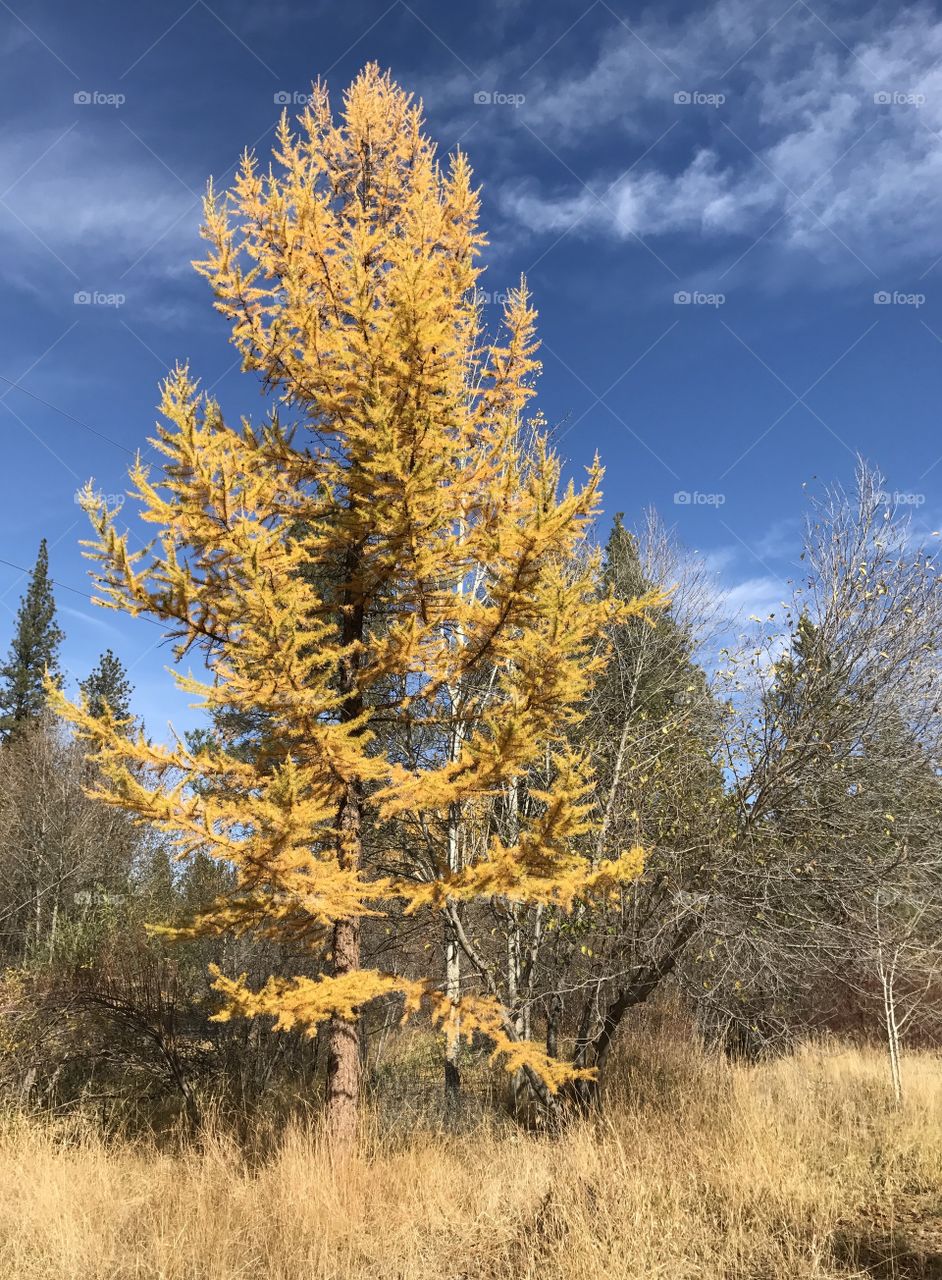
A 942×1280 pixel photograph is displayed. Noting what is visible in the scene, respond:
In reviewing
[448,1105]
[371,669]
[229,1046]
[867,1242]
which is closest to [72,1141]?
[229,1046]

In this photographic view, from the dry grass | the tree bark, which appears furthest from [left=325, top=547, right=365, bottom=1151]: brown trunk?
the dry grass

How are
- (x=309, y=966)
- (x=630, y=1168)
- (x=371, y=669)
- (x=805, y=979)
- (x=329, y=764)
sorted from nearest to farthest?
(x=630, y=1168), (x=329, y=764), (x=371, y=669), (x=805, y=979), (x=309, y=966)

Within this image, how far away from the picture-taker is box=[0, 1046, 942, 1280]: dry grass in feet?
12.8

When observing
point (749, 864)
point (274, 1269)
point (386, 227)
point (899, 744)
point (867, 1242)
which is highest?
point (386, 227)

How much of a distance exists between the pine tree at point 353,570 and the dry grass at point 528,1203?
0.81 metres

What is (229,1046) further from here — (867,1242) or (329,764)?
(867,1242)

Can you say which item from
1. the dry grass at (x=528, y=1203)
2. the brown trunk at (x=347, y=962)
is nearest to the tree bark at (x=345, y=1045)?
the brown trunk at (x=347, y=962)

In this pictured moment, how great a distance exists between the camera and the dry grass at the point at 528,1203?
12.8 ft

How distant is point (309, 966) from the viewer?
37.8 feet

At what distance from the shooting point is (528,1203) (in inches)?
187

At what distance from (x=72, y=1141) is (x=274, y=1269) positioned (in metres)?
4.62

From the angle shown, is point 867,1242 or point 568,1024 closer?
point 867,1242

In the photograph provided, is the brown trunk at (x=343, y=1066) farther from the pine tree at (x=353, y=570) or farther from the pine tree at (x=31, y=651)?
the pine tree at (x=31, y=651)

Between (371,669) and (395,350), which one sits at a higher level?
(395,350)
